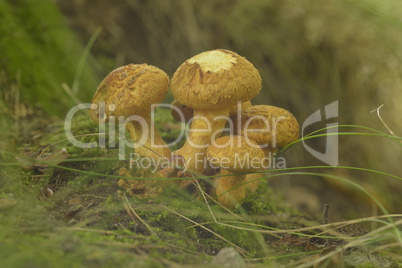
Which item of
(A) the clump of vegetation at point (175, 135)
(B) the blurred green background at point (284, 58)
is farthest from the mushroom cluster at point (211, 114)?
(B) the blurred green background at point (284, 58)

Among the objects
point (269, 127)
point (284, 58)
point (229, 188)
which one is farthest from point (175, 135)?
point (284, 58)

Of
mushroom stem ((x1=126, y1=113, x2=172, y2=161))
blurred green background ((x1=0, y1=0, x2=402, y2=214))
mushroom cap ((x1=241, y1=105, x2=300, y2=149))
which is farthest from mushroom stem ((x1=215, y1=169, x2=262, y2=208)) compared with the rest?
blurred green background ((x1=0, y1=0, x2=402, y2=214))

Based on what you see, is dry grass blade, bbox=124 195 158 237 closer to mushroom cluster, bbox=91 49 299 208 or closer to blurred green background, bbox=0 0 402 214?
mushroom cluster, bbox=91 49 299 208

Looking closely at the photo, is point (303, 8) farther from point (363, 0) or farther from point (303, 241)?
point (303, 241)

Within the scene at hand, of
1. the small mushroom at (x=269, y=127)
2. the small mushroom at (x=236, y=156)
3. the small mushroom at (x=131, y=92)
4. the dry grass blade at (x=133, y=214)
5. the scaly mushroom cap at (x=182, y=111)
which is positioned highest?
the small mushroom at (x=131, y=92)

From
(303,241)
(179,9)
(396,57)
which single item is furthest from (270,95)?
(303,241)

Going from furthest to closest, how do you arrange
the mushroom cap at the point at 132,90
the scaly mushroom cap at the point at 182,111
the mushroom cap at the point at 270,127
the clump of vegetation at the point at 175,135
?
the scaly mushroom cap at the point at 182,111 < the mushroom cap at the point at 270,127 < the mushroom cap at the point at 132,90 < the clump of vegetation at the point at 175,135

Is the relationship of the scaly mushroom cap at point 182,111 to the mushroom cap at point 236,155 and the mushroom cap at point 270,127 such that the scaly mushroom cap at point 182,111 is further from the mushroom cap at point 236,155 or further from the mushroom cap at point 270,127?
the mushroom cap at point 236,155

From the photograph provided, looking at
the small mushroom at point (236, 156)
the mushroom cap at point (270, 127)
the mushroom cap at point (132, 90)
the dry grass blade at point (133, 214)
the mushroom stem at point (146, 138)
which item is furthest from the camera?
the mushroom stem at point (146, 138)

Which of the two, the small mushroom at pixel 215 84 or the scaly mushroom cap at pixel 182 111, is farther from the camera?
the scaly mushroom cap at pixel 182 111
